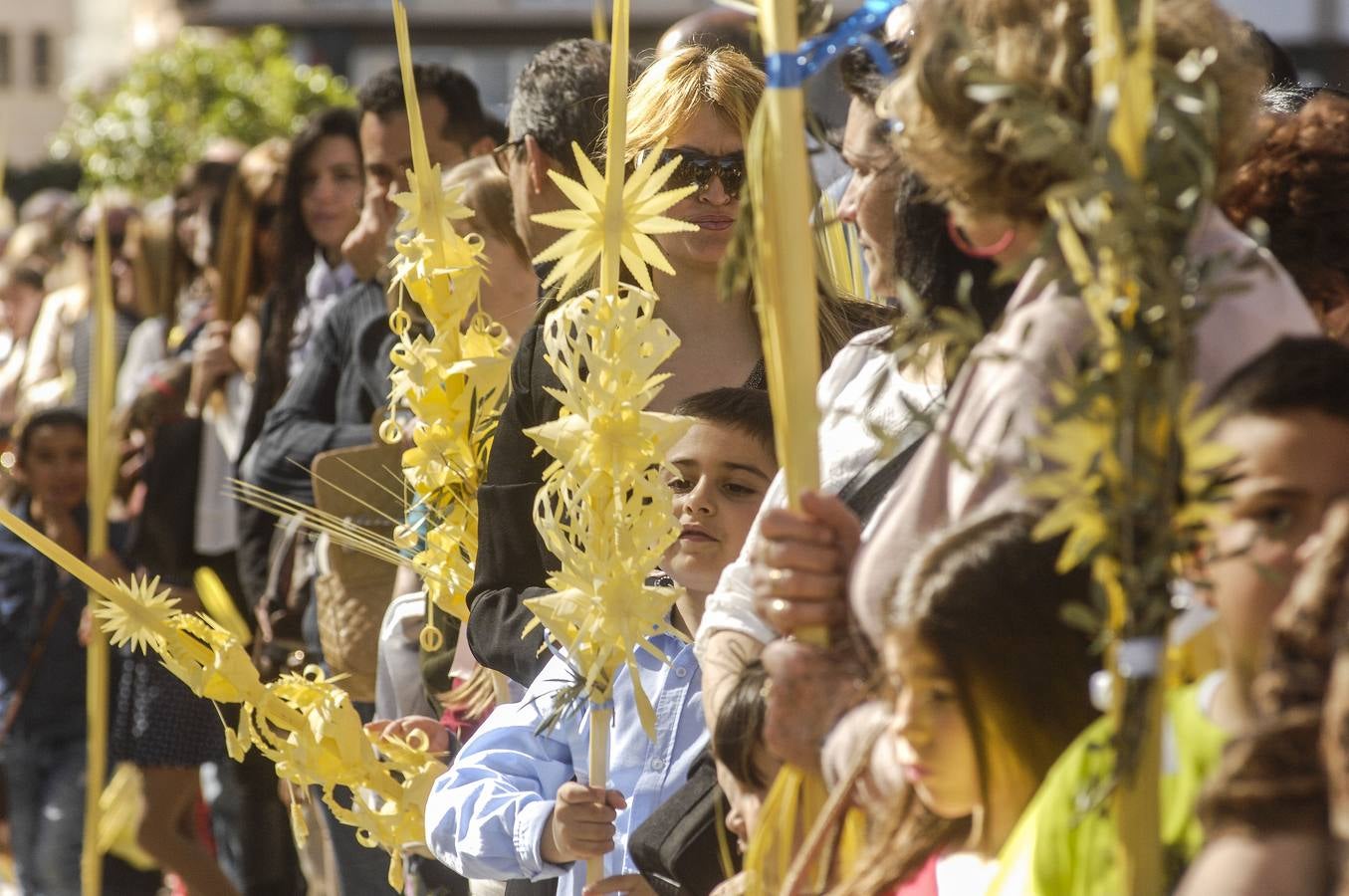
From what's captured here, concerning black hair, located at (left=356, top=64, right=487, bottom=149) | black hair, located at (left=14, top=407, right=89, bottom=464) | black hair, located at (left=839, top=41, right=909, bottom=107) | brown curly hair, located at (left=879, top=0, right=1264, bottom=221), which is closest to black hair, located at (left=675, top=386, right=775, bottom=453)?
black hair, located at (left=839, top=41, right=909, bottom=107)

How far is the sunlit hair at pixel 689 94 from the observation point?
9.71 feet

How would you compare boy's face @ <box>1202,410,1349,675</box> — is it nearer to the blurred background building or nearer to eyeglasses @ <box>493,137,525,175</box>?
eyeglasses @ <box>493,137,525,175</box>

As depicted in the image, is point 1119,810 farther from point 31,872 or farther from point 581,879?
point 31,872

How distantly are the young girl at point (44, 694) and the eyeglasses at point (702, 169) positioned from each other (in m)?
3.37

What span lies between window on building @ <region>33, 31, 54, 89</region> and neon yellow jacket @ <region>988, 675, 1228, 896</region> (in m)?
50.1

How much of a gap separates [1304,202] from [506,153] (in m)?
1.53


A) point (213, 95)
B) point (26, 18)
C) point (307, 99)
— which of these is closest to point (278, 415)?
point (307, 99)

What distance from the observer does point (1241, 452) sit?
150cm

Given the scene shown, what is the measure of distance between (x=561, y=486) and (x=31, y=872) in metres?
3.91

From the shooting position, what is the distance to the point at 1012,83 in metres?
1.57

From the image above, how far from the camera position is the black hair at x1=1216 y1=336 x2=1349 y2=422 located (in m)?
1.51

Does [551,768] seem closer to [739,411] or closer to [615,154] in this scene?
[739,411]

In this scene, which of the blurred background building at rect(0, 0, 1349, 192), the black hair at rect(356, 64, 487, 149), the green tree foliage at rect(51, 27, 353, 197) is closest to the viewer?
the black hair at rect(356, 64, 487, 149)

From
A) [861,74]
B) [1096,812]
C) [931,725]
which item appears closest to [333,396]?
[861,74]
